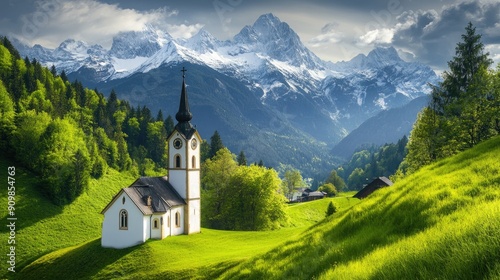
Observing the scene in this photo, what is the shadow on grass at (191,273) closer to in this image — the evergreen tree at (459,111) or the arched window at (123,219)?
the arched window at (123,219)

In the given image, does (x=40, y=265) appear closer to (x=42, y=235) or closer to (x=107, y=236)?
(x=107, y=236)

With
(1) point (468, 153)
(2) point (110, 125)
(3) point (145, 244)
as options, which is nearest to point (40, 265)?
(3) point (145, 244)

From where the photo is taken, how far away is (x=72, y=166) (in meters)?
89.5

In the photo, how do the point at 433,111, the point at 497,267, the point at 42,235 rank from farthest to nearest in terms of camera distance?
the point at 42,235
the point at 433,111
the point at 497,267

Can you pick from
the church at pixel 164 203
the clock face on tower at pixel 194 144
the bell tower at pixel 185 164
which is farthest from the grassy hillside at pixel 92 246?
the clock face on tower at pixel 194 144

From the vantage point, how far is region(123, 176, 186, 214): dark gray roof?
56.3m

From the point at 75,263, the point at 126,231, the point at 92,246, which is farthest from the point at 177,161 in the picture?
the point at 75,263

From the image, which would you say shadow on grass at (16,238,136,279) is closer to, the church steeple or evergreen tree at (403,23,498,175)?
the church steeple

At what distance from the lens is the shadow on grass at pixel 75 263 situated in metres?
47.4

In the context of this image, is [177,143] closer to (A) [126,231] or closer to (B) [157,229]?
(B) [157,229]

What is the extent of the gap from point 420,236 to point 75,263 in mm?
47175

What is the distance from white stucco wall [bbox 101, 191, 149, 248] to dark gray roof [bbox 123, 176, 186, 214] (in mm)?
988

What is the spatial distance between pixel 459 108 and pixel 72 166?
74.4 meters

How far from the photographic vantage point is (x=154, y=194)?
5956 cm
